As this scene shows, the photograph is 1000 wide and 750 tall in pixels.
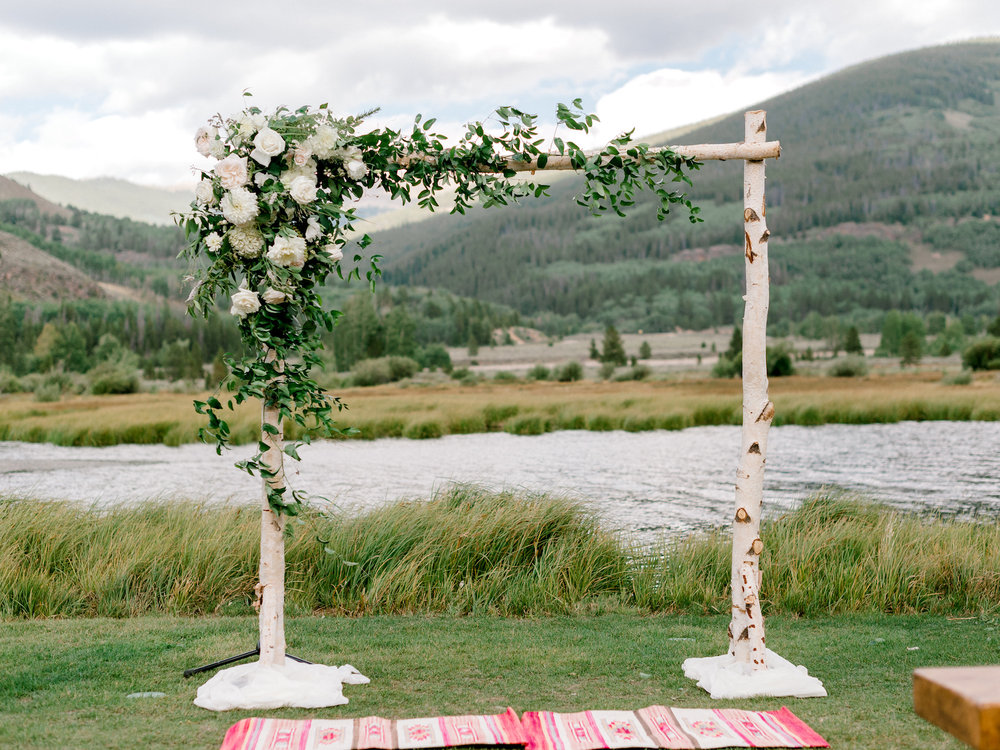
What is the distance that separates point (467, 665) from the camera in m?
5.50

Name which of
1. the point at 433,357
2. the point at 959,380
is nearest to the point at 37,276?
the point at 433,357

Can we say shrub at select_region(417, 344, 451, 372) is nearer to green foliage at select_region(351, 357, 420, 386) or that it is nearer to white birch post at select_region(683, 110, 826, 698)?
green foliage at select_region(351, 357, 420, 386)

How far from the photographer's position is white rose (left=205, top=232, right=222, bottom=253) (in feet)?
15.2

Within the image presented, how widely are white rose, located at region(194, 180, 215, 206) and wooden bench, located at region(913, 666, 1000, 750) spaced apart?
4.03 m

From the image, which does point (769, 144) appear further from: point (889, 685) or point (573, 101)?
point (889, 685)

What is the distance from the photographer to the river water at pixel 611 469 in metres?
17.0

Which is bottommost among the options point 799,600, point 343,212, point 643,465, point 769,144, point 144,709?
point 643,465

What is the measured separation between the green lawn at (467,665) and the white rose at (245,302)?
6.93 feet

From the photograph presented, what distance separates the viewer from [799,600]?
749cm

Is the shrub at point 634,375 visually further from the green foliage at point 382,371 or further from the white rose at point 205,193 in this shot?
the white rose at point 205,193

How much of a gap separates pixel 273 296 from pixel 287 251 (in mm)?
→ 252

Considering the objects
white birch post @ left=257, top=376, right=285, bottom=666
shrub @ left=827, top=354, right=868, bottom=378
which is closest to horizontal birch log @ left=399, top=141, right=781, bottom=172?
white birch post @ left=257, top=376, right=285, bottom=666

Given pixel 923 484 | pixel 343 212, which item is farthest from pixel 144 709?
pixel 923 484

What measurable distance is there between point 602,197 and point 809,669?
3.34 meters
